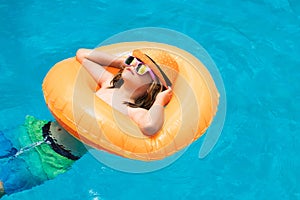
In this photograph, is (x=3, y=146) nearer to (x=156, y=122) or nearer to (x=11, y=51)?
(x=156, y=122)

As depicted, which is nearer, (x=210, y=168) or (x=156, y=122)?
(x=156, y=122)

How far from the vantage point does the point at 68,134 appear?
442cm

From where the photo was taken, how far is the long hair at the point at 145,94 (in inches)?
174

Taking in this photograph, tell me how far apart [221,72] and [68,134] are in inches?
91.8

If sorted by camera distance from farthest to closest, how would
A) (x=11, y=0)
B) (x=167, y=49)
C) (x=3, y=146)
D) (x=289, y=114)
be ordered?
(x=11, y=0)
(x=289, y=114)
(x=167, y=49)
(x=3, y=146)

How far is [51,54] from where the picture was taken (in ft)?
20.0

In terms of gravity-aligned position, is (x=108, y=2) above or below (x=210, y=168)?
above

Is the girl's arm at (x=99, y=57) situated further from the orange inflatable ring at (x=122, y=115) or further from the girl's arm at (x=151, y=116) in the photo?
the girl's arm at (x=151, y=116)

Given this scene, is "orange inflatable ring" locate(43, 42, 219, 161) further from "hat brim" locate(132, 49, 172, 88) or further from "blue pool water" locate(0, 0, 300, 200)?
"blue pool water" locate(0, 0, 300, 200)

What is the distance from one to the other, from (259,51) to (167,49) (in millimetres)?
1923

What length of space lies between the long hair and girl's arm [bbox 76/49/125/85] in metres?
0.10

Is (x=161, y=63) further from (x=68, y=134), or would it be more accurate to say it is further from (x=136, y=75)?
(x=68, y=134)

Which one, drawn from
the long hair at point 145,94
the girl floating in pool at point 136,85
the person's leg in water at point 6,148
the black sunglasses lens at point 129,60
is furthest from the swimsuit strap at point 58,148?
the black sunglasses lens at point 129,60

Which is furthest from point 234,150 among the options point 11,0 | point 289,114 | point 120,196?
point 11,0
